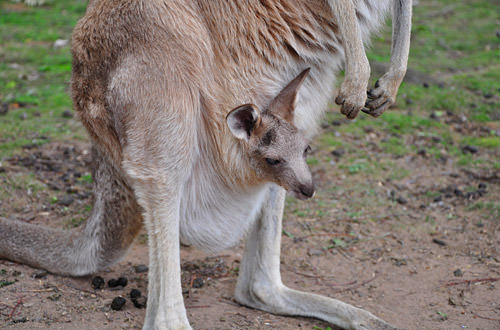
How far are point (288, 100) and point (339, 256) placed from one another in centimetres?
132

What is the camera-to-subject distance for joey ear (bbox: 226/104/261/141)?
246 cm

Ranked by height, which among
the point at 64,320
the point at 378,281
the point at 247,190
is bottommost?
the point at 378,281

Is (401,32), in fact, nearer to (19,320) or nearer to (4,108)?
(19,320)

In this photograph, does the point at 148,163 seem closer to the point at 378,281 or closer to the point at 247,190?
the point at 247,190

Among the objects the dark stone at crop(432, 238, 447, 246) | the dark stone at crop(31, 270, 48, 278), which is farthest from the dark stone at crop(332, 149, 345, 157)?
the dark stone at crop(31, 270, 48, 278)

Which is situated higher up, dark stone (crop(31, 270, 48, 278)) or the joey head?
the joey head

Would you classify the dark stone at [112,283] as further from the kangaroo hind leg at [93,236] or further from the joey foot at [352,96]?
the joey foot at [352,96]

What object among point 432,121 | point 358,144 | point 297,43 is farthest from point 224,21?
point 432,121

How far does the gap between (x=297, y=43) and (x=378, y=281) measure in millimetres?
1457

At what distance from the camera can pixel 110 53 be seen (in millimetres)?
2572

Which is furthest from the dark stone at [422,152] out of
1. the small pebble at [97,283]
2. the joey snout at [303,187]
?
the small pebble at [97,283]

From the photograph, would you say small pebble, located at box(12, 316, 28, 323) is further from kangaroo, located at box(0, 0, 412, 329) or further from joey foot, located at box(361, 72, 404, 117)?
joey foot, located at box(361, 72, 404, 117)

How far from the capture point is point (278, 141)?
8.50ft

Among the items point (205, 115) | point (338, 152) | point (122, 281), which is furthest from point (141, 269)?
point (338, 152)
